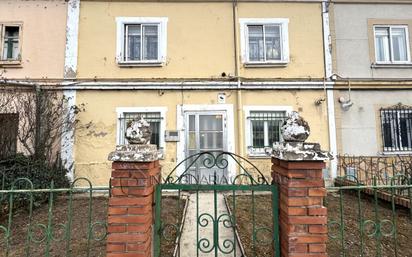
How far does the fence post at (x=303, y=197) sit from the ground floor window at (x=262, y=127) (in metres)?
5.63

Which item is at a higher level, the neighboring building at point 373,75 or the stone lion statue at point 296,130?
the neighboring building at point 373,75

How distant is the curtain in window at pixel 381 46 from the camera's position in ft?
28.2

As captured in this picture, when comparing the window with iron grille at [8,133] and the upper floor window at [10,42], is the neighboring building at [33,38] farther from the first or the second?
the window with iron grille at [8,133]

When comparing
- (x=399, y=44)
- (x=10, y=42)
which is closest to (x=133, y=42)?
(x=10, y=42)

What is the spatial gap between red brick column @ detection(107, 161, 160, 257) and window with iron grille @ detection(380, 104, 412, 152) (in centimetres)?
837

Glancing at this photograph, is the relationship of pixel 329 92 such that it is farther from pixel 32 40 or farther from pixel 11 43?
pixel 11 43

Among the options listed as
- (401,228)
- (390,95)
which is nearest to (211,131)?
(401,228)

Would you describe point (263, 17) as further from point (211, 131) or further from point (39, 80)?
point (39, 80)

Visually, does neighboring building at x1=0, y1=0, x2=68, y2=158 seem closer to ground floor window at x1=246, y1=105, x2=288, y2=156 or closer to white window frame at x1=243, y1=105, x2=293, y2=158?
white window frame at x1=243, y1=105, x2=293, y2=158

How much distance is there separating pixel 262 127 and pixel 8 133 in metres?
6.96

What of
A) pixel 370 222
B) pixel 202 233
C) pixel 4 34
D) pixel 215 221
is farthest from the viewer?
pixel 4 34

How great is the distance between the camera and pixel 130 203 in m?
2.41

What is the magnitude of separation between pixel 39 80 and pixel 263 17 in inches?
277

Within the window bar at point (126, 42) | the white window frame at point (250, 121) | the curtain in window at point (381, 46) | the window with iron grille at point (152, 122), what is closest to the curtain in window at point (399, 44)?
the curtain in window at point (381, 46)
